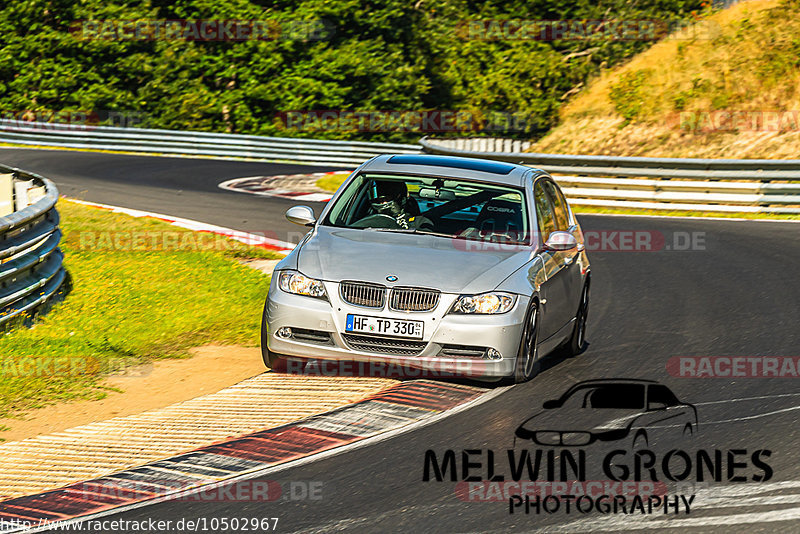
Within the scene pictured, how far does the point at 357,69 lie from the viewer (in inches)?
1702

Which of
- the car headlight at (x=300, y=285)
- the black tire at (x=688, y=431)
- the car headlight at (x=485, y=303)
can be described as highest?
the car headlight at (x=300, y=285)

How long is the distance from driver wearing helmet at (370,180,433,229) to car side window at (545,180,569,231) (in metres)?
1.31

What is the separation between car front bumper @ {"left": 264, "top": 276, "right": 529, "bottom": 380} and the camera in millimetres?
8055

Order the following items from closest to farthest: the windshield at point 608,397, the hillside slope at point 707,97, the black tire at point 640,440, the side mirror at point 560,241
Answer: the black tire at point 640,440 → the windshield at point 608,397 → the side mirror at point 560,241 → the hillside slope at point 707,97

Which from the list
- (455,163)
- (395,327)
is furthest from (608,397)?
(455,163)

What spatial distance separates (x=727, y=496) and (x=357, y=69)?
1512 inches

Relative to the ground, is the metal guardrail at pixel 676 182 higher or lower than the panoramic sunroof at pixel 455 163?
lower

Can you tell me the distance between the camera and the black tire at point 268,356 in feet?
27.8

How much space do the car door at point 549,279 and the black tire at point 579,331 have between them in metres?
0.34

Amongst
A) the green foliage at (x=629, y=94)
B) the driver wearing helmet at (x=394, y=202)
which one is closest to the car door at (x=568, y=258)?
the driver wearing helmet at (x=394, y=202)

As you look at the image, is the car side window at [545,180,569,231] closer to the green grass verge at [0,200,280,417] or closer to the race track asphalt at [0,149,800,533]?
the race track asphalt at [0,149,800,533]

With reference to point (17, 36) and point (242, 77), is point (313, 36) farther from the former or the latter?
point (17, 36)

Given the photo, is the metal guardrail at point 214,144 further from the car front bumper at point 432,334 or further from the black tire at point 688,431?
the black tire at point 688,431

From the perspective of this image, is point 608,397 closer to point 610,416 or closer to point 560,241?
point 610,416
